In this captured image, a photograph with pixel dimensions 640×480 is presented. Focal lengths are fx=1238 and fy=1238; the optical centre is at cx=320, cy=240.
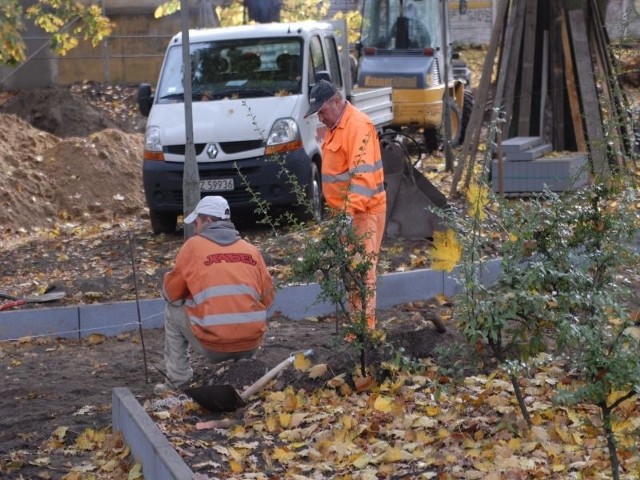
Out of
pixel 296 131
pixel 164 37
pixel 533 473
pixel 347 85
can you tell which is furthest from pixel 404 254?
A: pixel 164 37

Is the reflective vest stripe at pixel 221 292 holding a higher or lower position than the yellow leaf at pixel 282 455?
higher

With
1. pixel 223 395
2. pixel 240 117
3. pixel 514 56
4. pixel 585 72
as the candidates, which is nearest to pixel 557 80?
pixel 585 72

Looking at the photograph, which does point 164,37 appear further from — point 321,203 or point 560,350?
point 560,350

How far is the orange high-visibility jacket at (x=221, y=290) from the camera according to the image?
7.53m

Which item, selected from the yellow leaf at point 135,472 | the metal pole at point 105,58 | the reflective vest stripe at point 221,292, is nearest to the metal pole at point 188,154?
the reflective vest stripe at point 221,292

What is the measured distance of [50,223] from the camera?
58.5 feet

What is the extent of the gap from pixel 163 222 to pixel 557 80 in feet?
17.6

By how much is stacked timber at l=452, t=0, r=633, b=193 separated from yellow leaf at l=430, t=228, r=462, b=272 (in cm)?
863

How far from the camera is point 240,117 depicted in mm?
13891

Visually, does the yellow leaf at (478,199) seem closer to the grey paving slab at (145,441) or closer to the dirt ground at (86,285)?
the dirt ground at (86,285)

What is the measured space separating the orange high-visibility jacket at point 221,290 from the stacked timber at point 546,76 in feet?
23.4

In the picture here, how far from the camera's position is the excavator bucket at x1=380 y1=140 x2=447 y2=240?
1219cm

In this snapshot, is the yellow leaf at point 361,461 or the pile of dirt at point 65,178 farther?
the pile of dirt at point 65,178

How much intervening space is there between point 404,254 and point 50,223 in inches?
303
